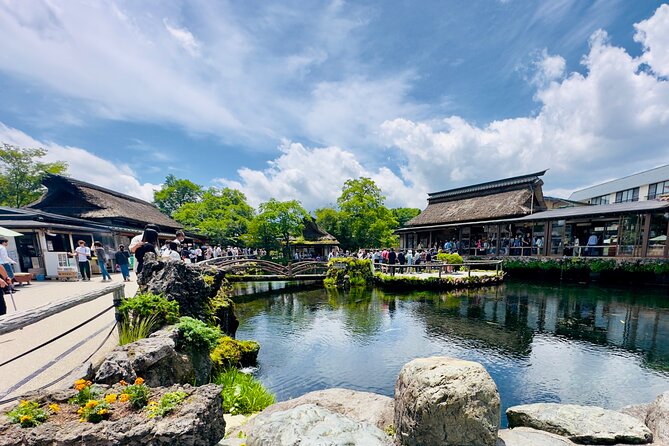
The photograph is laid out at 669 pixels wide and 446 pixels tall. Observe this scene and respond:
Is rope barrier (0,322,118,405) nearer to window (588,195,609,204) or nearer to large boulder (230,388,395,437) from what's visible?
large boulder (230,388,395,437)

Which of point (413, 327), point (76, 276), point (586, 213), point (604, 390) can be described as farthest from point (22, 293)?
point (586, 213)

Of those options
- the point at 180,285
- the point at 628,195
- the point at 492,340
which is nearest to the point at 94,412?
the point at 180,285

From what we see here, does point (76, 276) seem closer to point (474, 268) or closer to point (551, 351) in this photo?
point (551, 351)

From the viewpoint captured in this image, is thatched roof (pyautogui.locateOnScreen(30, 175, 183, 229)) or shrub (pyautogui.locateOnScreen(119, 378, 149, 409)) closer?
shrub (pyautogui.locateOnScreen(119, 378, 149, 409))

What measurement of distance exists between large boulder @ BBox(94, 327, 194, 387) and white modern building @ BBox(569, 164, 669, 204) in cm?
3753

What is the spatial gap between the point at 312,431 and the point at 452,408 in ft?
4.81

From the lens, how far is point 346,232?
3297 centimetres

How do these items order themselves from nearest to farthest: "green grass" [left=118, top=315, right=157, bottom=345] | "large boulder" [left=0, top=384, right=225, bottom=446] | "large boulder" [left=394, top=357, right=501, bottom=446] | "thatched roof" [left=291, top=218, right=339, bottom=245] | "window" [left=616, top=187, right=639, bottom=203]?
"large boulder" [left=0, top=384, right=225, bottom=446], "large boulder" [left=394, top=357, right=501, bottom=446], "green grass" [left=118, top=315, right=157, bottom=345], "thatched roof" [left=291, top=218, right=339, bottom=245], "window" [left=616, top=187, right=639, bottom=203]

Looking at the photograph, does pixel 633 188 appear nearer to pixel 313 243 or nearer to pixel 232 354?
pixel 313 243

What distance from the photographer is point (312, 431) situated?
2.72 m

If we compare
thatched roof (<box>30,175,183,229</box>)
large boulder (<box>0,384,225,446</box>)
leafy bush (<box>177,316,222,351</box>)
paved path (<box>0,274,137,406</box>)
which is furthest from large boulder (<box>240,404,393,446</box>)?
thatched roof (<box>30,175,183,229</box>)

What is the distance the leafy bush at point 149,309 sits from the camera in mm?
4656

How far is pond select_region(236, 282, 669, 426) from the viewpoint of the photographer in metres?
5.94

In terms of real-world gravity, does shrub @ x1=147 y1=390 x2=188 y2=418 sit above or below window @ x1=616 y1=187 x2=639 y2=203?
below
